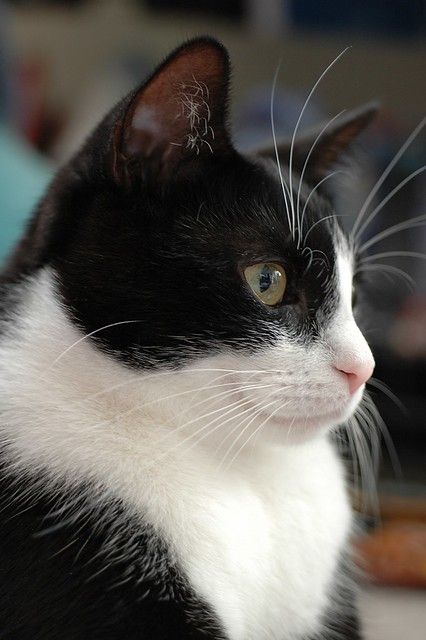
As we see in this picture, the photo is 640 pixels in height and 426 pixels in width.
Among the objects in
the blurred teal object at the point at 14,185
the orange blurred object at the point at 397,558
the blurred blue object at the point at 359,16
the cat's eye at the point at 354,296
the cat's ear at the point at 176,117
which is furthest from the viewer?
the blurred blue object at the point at 359,16

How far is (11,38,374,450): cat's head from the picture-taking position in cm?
67

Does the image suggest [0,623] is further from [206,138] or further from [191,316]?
[206,138]

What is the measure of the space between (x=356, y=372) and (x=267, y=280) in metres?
0.10

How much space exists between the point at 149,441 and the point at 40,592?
143 mm

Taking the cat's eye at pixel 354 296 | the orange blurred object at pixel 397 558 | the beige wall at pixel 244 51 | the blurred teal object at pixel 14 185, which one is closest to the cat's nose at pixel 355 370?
the cat's eye at pixel 354 296

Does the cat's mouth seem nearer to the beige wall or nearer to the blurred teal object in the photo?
the blurred teal object

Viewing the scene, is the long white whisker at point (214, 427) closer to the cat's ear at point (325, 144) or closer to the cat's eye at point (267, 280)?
the cat's eye at point (267, 280)

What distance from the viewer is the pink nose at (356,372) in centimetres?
67

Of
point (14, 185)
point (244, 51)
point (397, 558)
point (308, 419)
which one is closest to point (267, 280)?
point (308, 419)

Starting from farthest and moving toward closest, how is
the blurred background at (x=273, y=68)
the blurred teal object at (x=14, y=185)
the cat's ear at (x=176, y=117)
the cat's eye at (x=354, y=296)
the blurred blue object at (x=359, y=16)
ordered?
the blurred blue object at (x=359, y=16) → the blurred background at (x=273, y=68) → the blurred teal object at (x=14, y=185) → the cat's eye at (x=354, y=296) → the cat's ear at (x=176, y=117)

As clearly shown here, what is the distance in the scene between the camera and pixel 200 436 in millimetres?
700

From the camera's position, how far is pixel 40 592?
0.59 meters

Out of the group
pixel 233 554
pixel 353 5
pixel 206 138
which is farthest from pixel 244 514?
pixel 353 5

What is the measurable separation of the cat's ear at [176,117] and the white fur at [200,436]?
4.9 inches
